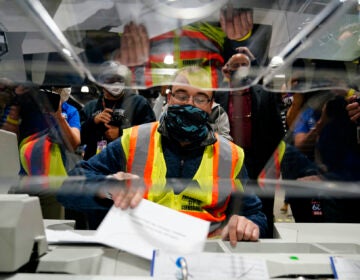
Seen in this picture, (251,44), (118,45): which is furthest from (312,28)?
(118,45)

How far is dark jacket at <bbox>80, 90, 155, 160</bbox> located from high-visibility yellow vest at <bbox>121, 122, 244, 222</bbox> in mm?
243

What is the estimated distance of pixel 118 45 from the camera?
1.52 metres

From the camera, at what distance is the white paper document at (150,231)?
22.4 inches

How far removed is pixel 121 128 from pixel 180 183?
0.49 metres

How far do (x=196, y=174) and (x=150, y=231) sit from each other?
1.71ft

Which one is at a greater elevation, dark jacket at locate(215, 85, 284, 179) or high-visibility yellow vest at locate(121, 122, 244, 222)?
dark jacket at locate(215, 85, 284, 179)

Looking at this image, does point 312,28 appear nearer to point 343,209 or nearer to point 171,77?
point 171,77

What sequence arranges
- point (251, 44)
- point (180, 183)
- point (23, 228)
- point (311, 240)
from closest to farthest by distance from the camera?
point (23, 228), point (311, 240), point (180, 183), point (251, 44)

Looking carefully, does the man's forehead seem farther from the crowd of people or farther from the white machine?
the white machine

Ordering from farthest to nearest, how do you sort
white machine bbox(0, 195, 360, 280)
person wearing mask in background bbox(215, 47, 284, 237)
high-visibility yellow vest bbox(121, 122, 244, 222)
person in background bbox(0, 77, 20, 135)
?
1. person wearing mask in background bbox(215, 47, 284, 237)
2. person in background bbox(0, 77, 20, 135)
3. high-visibility yellow vest bbox(121, 122, 244, 222)
4. white machine bbox(0, 195, 360, 280)

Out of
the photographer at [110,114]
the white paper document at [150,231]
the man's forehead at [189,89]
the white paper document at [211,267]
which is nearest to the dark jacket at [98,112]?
the photographer at [110,114]

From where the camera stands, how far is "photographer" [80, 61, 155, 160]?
1.40 m

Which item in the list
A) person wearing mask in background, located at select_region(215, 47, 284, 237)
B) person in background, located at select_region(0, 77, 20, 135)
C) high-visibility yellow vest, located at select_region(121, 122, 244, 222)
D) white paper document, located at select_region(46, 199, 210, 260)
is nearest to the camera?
white paper document, located at select_region(46, 199, 210, 260)

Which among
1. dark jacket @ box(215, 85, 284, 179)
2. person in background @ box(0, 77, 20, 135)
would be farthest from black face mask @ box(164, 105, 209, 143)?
Result: person in background @ box(0, 77, 20, 135)
